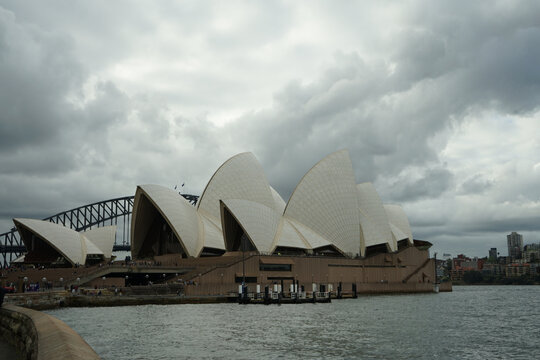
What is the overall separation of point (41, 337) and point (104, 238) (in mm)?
76661

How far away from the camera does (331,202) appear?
7431 centimetres

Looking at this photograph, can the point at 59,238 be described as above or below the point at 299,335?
above

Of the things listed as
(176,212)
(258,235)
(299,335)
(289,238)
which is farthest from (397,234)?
(299,335)

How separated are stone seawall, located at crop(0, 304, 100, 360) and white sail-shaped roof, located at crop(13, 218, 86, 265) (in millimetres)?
53227

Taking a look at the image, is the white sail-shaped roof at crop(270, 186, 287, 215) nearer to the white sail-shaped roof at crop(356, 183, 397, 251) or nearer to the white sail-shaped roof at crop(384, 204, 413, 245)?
the white sail-shaped roof at crop(356, 183, 397, 251)

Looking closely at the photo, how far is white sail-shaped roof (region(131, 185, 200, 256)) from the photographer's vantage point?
6750 cm

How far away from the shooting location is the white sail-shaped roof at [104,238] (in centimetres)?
8331

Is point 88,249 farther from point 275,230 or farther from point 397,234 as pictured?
point 397,234

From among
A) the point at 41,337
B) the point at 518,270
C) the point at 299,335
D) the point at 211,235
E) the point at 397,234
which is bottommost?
the point at 518,270

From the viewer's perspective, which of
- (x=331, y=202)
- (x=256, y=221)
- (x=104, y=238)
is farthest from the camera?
(x=104, y=238)

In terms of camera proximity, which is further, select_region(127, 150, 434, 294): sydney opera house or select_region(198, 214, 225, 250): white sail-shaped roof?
select_region(198, 214, 225, 250): white sail-shaped roof

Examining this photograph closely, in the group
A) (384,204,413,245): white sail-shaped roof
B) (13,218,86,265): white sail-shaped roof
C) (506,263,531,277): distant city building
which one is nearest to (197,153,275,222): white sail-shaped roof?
(13,218,86,265): white sail-shaped roof

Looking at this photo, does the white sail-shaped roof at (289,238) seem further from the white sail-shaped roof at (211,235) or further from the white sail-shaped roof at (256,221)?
the white sail-shaped roof at (211,235)

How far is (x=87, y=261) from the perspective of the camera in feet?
243
